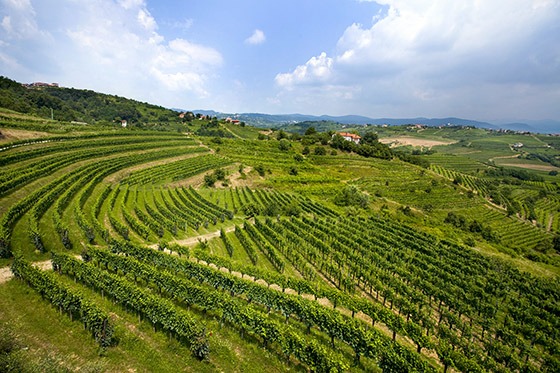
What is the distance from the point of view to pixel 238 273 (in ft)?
110

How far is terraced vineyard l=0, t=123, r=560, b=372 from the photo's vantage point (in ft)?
65.3

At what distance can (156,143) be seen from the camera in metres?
95.3

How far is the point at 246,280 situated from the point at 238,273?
24.0 ft

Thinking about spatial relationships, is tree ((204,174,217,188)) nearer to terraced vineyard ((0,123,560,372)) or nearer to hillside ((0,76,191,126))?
terraced vineyard ((0,123,560,372))

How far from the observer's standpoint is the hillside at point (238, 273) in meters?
19.4

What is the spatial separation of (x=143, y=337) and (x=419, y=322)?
27.2m

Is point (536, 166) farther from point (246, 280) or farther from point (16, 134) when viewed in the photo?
point (16, 134)

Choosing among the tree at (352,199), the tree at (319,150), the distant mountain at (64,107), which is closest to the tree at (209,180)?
the tree at (352,199)

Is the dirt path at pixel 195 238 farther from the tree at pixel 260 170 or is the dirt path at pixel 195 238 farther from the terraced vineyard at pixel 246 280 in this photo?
the tree at pixel 260 170

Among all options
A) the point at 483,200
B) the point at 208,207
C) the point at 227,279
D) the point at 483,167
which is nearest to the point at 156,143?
the point at 208,207

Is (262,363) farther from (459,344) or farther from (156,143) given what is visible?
(156,143)

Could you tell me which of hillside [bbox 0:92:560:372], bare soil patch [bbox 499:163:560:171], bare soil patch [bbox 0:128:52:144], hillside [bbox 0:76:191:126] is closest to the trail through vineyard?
hillside [bbox 0:92:560:372]

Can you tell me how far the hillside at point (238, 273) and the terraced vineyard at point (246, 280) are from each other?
18cm

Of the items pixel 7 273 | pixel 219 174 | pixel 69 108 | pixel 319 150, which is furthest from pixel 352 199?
pixel 69 108
